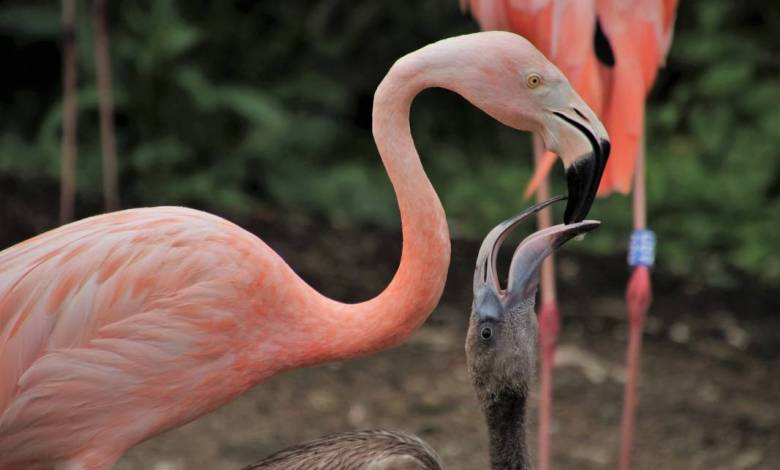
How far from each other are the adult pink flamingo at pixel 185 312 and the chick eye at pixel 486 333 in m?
0.34

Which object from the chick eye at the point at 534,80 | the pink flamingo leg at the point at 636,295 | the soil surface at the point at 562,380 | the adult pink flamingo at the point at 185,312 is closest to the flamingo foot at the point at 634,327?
the pink flamingo leg at the point at 636,295

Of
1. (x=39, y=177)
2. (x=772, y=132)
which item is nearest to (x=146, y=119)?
(x=39, y=177)

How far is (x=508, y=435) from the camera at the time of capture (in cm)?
304

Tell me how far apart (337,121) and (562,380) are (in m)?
3.33

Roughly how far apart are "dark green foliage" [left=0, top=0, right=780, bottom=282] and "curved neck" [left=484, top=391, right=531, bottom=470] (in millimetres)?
4470

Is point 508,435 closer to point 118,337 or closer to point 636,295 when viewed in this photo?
point 118,337

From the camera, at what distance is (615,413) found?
5.79m

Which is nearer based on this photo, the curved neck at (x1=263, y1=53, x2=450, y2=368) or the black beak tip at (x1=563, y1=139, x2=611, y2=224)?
the black beak tip at (x1=563, y1=139, x2=611, y2=224)

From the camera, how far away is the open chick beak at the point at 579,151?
3.08m

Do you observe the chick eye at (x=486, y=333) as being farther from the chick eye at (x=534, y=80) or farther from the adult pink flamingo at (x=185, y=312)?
the chick eye at (x=534, y=80)

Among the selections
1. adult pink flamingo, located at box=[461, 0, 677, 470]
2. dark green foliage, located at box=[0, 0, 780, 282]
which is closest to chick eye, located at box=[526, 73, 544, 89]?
adult pink flamingo, located at box=[461, 0, 677, 470]

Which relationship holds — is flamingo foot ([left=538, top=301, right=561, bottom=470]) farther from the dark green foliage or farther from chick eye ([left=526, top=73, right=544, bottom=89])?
the dark green foliage

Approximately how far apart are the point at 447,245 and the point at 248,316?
518mm

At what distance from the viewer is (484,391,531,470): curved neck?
3.01 meters
